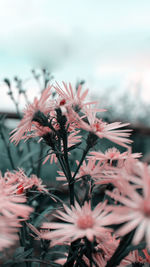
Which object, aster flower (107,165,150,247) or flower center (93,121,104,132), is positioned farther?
flower center (93,121,104,132)

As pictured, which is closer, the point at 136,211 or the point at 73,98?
the point at 136,211

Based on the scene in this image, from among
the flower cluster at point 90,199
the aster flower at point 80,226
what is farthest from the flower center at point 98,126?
the aster flower at point 80,226

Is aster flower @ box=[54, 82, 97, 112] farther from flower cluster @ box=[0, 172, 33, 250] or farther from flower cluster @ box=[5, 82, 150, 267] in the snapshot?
flower cluster @ box=[0, 172, 33, 250]

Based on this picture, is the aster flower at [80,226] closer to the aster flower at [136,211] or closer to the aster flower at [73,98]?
the aster flower at [136,211]

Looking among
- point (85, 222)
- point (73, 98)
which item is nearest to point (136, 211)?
point (85, 222)

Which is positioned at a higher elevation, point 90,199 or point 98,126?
point 98,126

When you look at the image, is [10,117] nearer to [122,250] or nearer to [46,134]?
[46,134]

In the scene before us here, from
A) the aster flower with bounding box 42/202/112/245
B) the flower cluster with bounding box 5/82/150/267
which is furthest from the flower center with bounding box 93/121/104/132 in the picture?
the aster flower with bounding box 42/202/112/245

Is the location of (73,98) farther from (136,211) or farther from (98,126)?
(136,211)
